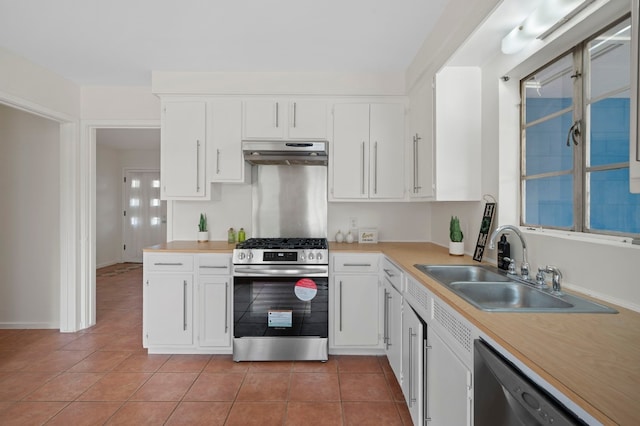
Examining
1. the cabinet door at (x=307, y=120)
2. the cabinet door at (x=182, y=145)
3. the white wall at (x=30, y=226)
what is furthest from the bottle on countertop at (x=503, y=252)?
the white wall at (x=30, y=226)

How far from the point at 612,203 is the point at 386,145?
1.97m

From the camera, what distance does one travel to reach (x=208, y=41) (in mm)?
2771

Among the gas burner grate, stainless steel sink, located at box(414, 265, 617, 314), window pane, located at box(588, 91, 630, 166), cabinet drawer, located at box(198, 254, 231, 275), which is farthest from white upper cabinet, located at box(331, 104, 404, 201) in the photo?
window pane, located at box(588, 91, 630, 166)

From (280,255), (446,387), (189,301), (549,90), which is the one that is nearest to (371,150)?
(280,255)

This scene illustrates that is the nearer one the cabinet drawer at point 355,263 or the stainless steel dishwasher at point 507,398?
the stainless steel dishwasher at point 507,398

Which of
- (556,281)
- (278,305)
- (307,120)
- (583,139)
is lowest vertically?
(278,305)

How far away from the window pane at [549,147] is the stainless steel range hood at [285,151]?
160 centimetres

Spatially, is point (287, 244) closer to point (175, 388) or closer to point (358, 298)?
point (358, 298)

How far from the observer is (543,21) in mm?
1703

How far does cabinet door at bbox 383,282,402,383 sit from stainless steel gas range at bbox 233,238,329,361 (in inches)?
20.0

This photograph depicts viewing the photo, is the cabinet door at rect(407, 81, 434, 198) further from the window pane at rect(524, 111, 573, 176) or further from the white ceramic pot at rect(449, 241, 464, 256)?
the window pane at rect(524, 111, 573, 176)

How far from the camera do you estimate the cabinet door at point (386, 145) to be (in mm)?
3387

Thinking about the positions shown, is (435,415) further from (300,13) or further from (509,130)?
(300,13)

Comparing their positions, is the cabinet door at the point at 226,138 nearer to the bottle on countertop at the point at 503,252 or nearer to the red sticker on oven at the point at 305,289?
the red sticker on oven at the point at 305,289
